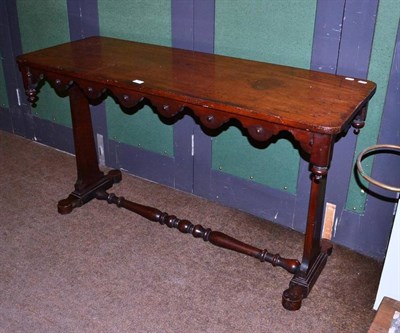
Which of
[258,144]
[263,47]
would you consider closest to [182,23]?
[263,47]

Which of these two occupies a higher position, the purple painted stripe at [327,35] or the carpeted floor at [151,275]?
the purple painted stripe at [327,35]

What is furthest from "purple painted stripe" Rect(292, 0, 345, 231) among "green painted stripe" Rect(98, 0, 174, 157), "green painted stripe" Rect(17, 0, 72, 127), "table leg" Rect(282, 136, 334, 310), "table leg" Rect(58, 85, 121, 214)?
"green painted stripe" Rect(17, 0, 72, 127)

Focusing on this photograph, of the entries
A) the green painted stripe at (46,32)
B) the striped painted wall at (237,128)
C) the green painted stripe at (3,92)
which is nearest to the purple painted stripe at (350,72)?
the striped painted wall at (237,128)

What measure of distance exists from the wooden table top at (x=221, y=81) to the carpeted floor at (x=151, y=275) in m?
0.83

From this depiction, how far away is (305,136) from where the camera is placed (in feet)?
5.95

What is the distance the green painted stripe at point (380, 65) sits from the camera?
2037mm

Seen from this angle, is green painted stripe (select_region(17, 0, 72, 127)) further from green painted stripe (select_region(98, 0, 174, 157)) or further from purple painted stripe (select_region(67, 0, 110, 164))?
green painted stripe (select_region(98, 0, 174, 157))

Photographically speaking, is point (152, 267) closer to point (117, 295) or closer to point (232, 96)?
point (117, 295)

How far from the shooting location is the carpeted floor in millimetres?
2123

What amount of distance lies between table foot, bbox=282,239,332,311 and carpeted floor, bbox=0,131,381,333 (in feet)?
0.12

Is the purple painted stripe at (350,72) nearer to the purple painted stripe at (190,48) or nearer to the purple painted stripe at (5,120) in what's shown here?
the purple painted stripe at (190,48)

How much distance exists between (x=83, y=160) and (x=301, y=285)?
→ 4.45 ft

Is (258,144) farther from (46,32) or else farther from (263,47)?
(46,32)

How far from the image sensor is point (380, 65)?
7.00ft
